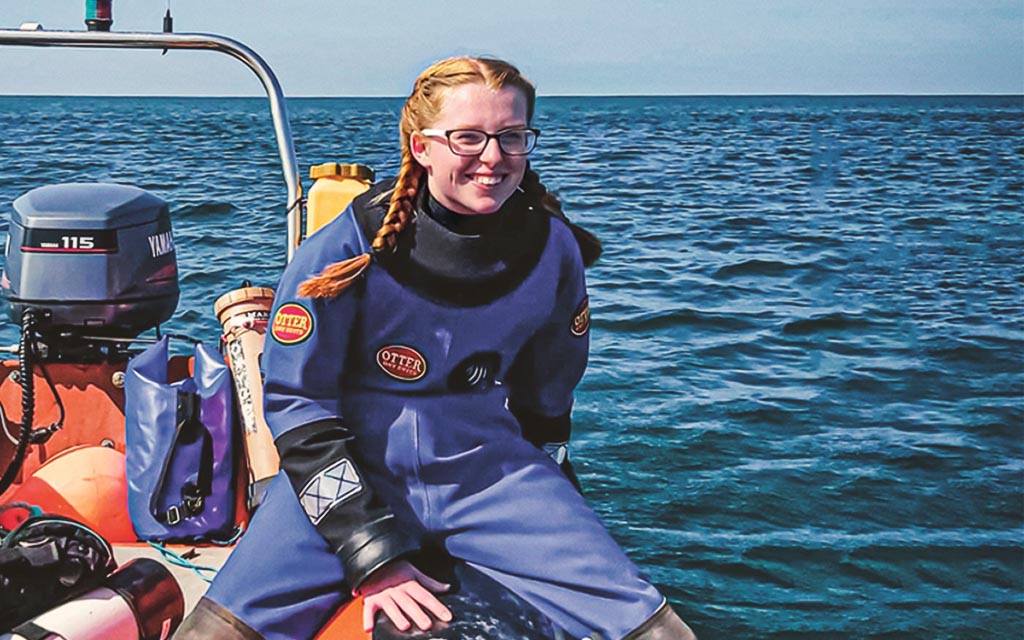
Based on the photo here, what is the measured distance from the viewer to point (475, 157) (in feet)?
7.12

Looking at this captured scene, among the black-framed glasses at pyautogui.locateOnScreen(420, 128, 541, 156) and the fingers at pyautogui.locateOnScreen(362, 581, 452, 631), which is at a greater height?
the black-framed glasses at pyautogui.locateOnScreen(420, 128, 541, 156)

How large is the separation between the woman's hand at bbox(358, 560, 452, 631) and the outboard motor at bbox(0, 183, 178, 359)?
5.77 ft

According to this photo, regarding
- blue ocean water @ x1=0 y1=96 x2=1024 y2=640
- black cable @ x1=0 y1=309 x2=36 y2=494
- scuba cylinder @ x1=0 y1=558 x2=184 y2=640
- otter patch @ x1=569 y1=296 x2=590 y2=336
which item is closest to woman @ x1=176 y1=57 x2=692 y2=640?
otter patch @ x1=569 y1=296 x2=590 y2=336

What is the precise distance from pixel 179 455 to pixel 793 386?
4664 millimetres

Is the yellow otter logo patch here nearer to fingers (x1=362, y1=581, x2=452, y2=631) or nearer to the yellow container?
fingers (x1=362, y1=581, x2=452, y2=631)

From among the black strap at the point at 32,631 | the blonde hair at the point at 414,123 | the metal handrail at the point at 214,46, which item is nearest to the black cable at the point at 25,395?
the metal handrail at the point at 214,46

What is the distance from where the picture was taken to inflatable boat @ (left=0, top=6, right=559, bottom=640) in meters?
3.15

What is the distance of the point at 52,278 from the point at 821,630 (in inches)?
110

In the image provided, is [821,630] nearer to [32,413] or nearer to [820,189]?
[32,413]

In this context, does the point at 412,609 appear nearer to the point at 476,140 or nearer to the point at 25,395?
the point at 476,140

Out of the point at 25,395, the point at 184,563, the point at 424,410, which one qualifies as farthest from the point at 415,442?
the point at 25,395

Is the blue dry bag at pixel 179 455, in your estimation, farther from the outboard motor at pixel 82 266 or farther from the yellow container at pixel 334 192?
the yellow container at pixel 334 192

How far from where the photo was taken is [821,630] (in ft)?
14.0

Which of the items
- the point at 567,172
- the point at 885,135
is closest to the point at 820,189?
the point at 567,172
